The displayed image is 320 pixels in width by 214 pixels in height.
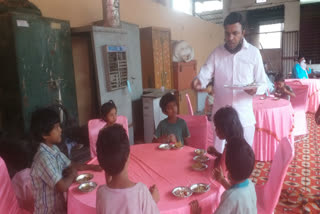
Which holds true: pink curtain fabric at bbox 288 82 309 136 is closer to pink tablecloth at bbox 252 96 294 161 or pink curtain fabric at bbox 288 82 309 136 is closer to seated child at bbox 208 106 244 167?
pink tablecloth at bbox 252 96 294 161

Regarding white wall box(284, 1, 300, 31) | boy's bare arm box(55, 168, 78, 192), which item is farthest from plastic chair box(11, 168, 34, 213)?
white wall box(284, 1, 300, 31)

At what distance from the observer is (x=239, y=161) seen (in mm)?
1414

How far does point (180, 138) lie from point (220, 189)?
1188mm

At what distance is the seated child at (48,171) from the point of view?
171 cm

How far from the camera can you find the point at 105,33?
3.93 metres

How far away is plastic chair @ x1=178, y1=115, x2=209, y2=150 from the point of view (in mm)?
2862

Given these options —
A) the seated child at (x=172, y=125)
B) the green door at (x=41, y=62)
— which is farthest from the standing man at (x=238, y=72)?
the green door at (x=41, y=62)

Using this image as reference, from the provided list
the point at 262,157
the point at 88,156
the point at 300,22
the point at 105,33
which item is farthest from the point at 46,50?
the point at 300,22

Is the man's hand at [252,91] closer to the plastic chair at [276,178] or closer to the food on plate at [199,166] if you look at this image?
the plastic chair at [276,178]

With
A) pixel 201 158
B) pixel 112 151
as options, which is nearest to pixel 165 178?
pixel 201 158

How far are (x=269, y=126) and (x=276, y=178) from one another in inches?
86.6

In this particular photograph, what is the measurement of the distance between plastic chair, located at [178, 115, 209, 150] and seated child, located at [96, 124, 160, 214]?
167cm

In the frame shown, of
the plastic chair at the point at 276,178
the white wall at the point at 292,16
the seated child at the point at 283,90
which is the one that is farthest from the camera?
the white wall at the point at 292,16

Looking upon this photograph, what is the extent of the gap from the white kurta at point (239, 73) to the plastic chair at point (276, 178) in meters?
0.63
